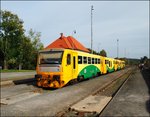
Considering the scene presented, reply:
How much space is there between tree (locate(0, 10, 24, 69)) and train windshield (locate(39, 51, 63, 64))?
5168 cm

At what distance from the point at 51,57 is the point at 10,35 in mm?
54949

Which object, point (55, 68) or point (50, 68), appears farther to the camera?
point (50, 68)

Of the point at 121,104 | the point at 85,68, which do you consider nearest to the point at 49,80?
the point at 85,68

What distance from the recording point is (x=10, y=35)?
229ft

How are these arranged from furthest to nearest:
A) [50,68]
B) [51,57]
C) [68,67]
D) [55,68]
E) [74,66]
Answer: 1. [74,66]
2. [68,67]
3. [51,57]
4. [50,68]
5. [55,68]

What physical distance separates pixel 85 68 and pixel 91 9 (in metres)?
19.9

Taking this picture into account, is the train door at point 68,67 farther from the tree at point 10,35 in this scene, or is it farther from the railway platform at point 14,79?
the tree at point 10,35

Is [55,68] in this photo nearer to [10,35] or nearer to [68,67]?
[68,67]

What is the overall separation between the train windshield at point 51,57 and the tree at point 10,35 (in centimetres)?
5168

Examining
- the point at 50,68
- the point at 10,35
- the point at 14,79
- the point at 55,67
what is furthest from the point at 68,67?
the point at 10,35

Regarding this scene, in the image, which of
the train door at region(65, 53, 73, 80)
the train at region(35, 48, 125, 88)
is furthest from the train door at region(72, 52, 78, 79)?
the train door at region(65, 53, 73, 80)

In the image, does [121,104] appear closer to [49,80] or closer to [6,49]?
[49,80]

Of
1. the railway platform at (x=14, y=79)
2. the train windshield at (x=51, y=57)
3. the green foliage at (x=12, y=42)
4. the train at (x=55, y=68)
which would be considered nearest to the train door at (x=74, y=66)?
the train at (x=55, y=68)

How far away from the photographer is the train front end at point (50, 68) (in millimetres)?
17406
